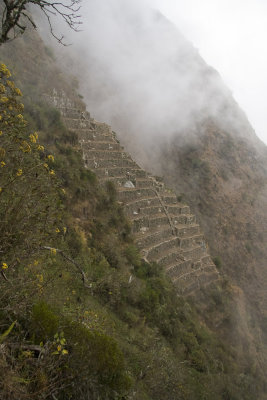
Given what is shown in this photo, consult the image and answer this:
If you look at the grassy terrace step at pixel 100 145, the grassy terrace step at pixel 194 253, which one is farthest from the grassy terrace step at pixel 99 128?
the grassy terrace step at pixel 194 253

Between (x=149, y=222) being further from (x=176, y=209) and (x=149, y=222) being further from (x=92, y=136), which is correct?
(x=92, y=136)

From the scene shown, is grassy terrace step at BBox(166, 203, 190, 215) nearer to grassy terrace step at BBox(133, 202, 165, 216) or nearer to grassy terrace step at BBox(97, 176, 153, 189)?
grassy terrace step at BBox(133, 202, 165, 216)

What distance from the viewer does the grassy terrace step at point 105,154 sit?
547 inches

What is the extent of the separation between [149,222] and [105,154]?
13.3ft

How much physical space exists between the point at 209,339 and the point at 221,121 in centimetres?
2644

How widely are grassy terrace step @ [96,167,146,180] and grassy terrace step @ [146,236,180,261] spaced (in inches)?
152

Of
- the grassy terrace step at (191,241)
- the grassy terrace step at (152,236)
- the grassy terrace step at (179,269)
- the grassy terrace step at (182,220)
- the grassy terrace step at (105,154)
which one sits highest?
the grassy terrace step at (105,154)

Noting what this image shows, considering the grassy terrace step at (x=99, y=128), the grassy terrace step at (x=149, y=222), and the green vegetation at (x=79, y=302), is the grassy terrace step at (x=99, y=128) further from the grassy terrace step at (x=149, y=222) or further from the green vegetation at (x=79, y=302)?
the grassy terrace step at (x=149, y=222)

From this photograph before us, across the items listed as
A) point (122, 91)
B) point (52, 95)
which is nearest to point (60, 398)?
point (52, 95)

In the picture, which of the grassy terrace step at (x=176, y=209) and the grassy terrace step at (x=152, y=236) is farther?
the grassy terrace step at (x=176, y=209)

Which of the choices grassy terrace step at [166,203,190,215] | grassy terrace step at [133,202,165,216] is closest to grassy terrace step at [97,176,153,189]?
grassy terrace step at [133,202,165,216]

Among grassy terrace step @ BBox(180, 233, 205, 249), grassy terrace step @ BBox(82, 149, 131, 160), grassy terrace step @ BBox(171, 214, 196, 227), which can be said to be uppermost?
grassy terrace step @ BBox(82, 149, 131, 160)

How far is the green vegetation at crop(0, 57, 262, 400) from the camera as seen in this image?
269 cm

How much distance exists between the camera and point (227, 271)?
73.9 ft
